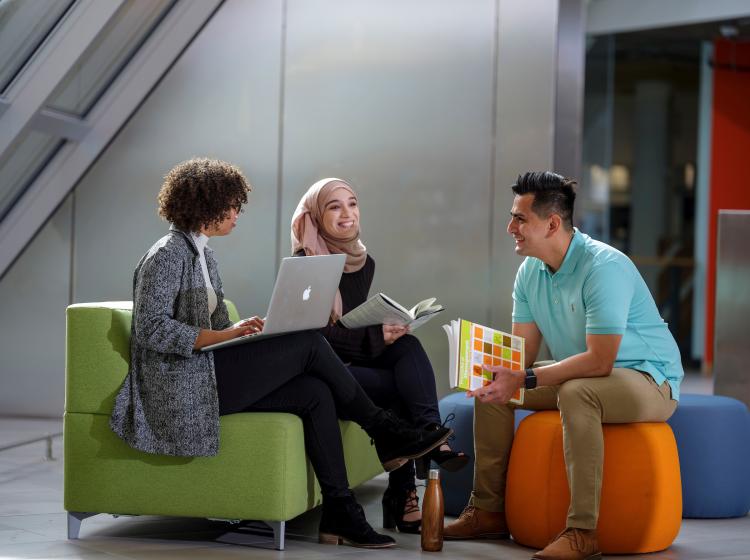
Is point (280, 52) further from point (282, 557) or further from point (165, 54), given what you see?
point (282, 557)

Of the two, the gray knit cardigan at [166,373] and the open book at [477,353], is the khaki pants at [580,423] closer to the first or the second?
the open book at [477,353]

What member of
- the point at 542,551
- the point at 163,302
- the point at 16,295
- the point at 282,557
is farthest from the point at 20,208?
the point at 542,551

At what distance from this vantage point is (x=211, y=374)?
10.8 feet

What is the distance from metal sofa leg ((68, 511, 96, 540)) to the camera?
3.39 m

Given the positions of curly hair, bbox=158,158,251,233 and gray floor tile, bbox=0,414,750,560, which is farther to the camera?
curly hair, bbox=158,158,251,233

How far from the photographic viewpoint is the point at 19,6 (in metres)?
5.03

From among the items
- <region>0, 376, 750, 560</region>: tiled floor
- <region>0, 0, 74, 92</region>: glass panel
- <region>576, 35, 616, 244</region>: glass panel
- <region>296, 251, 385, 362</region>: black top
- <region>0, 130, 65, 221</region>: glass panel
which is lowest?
<region>0, 376, 750, 560</region>: tiled floor

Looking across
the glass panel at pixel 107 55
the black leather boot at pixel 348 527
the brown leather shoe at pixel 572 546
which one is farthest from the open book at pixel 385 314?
the glass panel at pixel 107 55

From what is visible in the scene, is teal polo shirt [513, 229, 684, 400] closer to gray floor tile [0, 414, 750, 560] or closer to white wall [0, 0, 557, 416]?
gray floor tile [0, 414, 750, 560]

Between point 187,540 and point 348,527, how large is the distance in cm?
49

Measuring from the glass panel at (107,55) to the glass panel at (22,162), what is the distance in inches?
8.1

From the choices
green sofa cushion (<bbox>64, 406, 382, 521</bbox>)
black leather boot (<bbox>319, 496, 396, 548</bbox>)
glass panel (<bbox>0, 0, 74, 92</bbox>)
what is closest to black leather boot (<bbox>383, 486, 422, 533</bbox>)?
black leather boot (<bbox>319, 496, 396, 548</bbox>)

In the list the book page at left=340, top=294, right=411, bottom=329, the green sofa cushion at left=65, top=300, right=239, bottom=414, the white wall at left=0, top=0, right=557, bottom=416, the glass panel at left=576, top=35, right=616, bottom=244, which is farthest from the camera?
the glass panel at left=576, top=35, right=616, bottom=244

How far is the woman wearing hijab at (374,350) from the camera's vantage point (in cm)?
362
